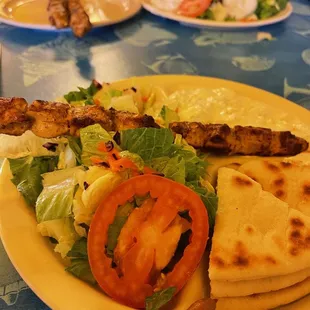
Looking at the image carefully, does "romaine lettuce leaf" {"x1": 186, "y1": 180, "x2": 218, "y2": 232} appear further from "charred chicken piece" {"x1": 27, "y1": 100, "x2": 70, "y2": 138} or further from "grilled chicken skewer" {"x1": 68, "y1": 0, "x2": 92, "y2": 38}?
"grilled chicken skewer" {"x1": 68, "y1": 0, "x2": 92, "y2": 38}

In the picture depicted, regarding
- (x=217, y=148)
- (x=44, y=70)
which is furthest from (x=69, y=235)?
(x=44, y=70)

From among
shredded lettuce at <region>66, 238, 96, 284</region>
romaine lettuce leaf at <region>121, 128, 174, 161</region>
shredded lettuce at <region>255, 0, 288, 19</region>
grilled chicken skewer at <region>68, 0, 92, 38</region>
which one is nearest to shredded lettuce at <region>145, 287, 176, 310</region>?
shredded lettuce at <region>66, 238, 96, 284</region>

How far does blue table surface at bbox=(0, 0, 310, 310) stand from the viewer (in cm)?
343

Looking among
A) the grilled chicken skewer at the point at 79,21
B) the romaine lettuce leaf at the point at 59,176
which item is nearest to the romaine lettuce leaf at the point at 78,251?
the romaine lettuce leaf at the point at 59,176

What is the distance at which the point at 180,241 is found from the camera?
178 centimetres

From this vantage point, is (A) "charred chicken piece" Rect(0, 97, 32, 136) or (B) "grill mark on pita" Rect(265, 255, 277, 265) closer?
(B) "grill mark on pita" Rect(265, 255, 277, 265)

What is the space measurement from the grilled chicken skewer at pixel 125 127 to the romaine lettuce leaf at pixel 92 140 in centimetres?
11

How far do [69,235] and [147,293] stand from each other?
417 mm

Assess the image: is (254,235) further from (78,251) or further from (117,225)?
(78,251)

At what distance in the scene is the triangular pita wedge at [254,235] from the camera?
157 centimetres

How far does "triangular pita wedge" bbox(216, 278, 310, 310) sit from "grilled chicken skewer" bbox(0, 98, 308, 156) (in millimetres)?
863

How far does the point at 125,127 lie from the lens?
207cm

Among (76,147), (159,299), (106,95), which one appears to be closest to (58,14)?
(106,95)

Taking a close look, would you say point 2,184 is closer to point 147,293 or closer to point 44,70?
point 147,293
